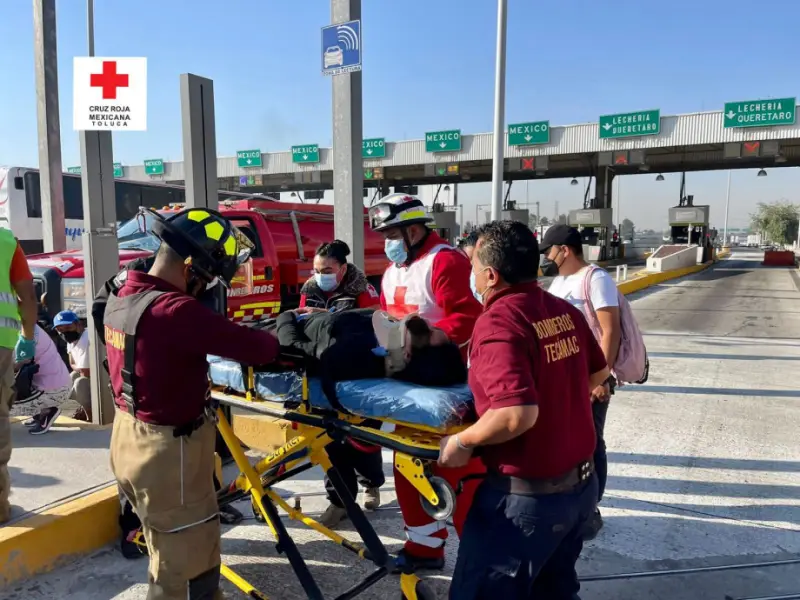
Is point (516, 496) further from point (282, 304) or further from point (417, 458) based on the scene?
point (282, 304)

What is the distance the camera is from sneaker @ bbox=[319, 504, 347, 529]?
3.63m

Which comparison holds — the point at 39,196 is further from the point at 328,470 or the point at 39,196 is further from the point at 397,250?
the point at 328,470

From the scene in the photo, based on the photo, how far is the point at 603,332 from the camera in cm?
330

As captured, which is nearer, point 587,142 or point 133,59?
point 133,59

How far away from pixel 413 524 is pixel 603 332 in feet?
4.81

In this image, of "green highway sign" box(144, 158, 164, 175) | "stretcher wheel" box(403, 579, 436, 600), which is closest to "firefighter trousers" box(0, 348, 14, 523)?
"stretcher wheel" box(403, 579, 436, 600)

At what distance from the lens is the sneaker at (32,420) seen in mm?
4594

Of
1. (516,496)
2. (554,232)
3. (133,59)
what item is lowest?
(516,496)

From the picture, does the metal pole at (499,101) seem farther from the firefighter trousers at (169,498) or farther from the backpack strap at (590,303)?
the firefighter trousers at (169,498)

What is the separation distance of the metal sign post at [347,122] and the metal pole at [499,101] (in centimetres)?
474

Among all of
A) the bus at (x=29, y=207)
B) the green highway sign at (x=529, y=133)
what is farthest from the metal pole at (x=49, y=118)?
the green highway sign at (x=529, y=133)

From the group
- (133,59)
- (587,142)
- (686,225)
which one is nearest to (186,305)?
(133,59)

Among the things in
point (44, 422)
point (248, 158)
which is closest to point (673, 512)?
point (44, 422)

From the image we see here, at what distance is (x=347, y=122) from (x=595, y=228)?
106ft
